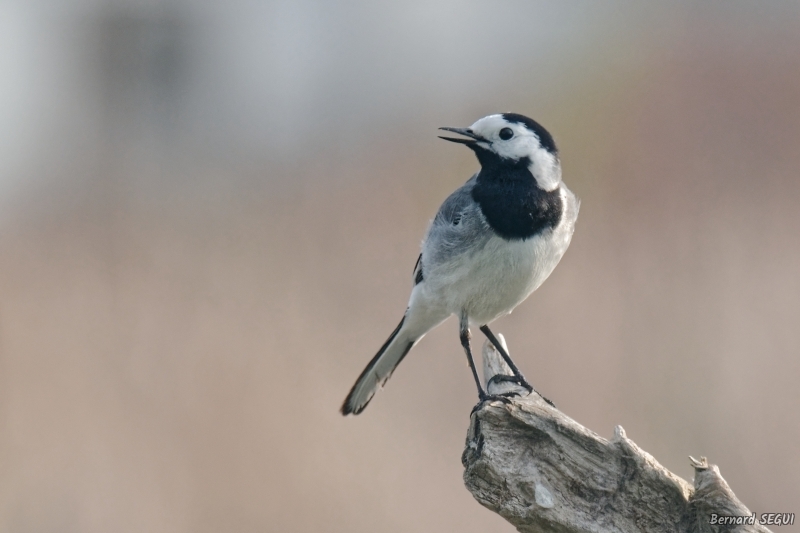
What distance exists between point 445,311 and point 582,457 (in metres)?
1.52

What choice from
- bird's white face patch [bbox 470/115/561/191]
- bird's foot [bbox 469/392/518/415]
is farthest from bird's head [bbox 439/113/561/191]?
bird's foot [bbox 469/392/518/415]

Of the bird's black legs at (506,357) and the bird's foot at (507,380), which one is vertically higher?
the bird's black legs at (506,357)

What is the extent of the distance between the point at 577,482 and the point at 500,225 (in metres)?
1.45

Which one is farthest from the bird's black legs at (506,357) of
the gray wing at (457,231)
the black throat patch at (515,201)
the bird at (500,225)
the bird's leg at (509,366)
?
the black throat patch at (515,201)

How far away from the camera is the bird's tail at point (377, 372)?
5.25m

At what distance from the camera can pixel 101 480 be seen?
24.4 feet

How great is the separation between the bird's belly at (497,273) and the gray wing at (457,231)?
51 millimetres

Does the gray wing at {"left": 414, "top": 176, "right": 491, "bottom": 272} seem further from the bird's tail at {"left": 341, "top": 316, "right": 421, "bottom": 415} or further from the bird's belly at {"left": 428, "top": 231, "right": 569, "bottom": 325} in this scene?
the bird's tail at {"left": 341, "top": 316, "right": 421, "bottom": 415}

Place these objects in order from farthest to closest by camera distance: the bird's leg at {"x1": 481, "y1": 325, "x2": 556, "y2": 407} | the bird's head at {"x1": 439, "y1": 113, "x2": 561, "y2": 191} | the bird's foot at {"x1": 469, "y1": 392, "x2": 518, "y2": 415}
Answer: the bird's leg at {"x1": 481, "y1": 325, "x2": 556, "y2": 407} < the bird's head at {"x1": 439, "y1": 113, "x2": 561, "y2": 191} < the bird's foot at {"x1": 469, "y1": 392, "x2": 518, "y2": 415}

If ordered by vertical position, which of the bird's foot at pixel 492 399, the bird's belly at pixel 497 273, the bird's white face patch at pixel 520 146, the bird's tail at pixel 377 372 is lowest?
the bird's tail at pixel 377 372

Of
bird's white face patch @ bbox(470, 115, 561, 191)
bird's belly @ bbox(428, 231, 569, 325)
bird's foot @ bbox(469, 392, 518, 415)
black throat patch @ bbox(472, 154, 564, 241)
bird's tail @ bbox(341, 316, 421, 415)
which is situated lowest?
bird's tail @ bbox(341, 316, 421, 415)

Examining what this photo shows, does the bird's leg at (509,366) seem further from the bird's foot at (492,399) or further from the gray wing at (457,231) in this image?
the gray wing at (457,231)

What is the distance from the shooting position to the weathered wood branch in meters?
3.38

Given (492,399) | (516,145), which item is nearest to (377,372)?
(492,399)
